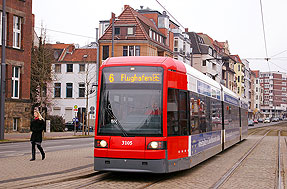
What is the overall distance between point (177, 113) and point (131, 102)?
1.30 metres

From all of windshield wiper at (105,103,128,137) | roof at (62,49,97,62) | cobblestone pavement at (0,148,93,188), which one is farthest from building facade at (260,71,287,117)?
windshield wiper at (105,103,128,137)

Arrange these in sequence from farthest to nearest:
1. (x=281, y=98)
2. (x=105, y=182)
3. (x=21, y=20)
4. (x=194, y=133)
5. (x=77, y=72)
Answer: (x=281, y=98)
(x=77, y=72)
(x=21, y=20)
(x=194, y=133)
(x=105, y=182)

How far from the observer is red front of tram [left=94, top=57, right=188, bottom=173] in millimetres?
10555

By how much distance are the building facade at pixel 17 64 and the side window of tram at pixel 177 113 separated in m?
24.6

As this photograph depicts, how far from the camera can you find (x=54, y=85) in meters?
64.6

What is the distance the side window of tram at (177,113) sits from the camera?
11016 millimetres

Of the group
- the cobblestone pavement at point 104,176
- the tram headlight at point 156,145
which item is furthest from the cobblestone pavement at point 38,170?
the tram headlight at point 156,145

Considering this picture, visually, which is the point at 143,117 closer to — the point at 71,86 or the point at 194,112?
the point at 194,112

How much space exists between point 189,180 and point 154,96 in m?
2.28

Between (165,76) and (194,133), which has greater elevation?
(165,76)

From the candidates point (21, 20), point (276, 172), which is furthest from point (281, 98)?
point (276, 172)

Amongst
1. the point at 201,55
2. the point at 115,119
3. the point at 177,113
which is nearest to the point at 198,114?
the point at 177,113

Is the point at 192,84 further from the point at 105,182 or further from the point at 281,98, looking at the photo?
the point at 281,98

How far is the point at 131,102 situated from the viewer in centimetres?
1093
